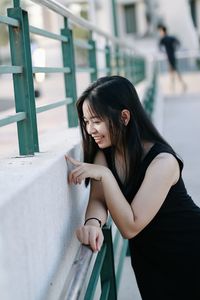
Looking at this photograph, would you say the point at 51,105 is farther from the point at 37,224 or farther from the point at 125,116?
the point at 37,224

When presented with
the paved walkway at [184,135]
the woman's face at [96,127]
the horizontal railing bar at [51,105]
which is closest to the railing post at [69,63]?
the horizontal railing bar at [51,105]

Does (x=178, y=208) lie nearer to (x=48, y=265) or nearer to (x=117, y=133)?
(x=117, y=133)

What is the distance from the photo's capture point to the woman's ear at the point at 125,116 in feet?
7.11

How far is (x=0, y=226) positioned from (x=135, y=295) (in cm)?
220

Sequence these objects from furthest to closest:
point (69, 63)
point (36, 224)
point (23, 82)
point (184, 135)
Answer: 1. point (184, 135)
2. point (69, 63)
3. point (23, 82)
4. point (36, 224)

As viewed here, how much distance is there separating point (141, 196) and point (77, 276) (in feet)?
1.41

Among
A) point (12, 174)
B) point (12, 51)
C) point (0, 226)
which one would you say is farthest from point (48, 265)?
point (12, 51)

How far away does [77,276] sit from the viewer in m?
1.81

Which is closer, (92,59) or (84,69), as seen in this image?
(84,69)

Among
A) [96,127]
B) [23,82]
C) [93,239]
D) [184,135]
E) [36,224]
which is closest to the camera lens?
[36,224]

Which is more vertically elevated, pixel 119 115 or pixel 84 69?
pixel 84 69

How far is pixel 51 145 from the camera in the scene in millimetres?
2699

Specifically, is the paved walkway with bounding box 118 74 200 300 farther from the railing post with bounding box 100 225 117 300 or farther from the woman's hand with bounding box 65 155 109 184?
the woman's hand with bounding box 65 155 109 184

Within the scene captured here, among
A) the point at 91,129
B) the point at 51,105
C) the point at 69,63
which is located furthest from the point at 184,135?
the point at 91,129
